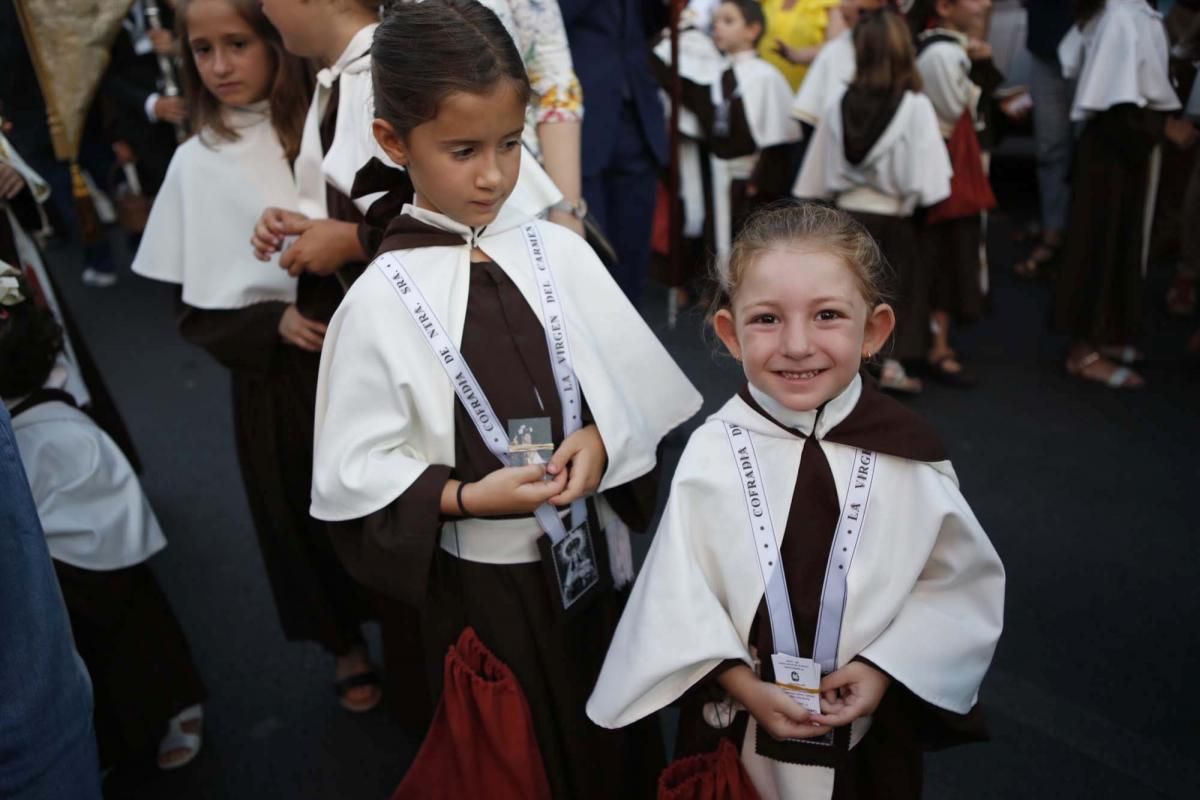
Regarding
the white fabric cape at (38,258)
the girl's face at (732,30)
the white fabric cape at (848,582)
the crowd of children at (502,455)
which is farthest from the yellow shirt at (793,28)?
the white fabric cape at (848,582)

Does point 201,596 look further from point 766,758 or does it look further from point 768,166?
point 768,166

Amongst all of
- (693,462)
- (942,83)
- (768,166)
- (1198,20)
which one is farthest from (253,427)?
(1198,20)

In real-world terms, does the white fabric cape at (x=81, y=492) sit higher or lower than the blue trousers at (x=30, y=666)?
lower

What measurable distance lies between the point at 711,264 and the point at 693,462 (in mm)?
487

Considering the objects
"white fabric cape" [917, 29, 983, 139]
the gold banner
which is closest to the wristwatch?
the gold banner

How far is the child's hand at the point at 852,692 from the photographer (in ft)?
4.79

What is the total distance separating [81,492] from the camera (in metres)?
2.26

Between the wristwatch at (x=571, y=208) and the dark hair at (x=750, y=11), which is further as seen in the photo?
the dark hair at (x=750, y=11)

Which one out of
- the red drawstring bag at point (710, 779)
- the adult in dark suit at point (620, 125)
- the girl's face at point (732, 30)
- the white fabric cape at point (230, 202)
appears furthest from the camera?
the girl's face at point (732, 30)

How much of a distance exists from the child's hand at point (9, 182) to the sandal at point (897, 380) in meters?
3.31

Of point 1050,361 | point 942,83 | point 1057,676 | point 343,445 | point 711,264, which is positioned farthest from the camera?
point 1050,361

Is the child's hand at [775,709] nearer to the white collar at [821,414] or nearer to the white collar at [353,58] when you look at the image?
the white collar at [821,414]

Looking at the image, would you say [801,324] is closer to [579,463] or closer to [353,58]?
[579,463]

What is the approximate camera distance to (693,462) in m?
1.55
